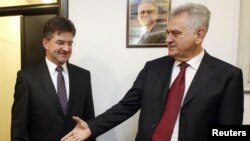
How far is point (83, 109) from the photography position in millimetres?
1777

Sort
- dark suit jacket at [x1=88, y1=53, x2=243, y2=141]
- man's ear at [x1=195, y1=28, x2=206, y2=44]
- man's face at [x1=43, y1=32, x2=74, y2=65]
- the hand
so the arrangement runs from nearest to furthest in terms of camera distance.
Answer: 1. dark suit jacket at [x1=88, y1=53, x2=243, y2=141]
2. man's ear at [x1=195, y1=28, x2=206, y2=44]
3. the hand
4. man's face at [x1=43, y1=32, x2=74, y2=65]

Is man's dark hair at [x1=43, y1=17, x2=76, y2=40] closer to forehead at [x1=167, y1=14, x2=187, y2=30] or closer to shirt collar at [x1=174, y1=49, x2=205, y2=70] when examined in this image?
forehead at [x1=167, y1=14, x2=187, y2=30]

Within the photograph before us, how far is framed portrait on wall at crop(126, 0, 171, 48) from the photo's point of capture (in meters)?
1.93

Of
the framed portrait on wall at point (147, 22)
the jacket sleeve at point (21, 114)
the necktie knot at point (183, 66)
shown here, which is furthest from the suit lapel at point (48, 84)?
the necktie knot at point (183, 66)

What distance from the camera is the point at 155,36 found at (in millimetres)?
1950

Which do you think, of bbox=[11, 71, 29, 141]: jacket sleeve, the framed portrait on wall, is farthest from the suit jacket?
bbox=[11, 71, 29, 141]: jacket sleeve

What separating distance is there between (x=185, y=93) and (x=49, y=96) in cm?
80

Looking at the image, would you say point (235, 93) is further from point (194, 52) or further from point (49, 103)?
point (49, 103)

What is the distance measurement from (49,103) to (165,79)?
70 centimetres

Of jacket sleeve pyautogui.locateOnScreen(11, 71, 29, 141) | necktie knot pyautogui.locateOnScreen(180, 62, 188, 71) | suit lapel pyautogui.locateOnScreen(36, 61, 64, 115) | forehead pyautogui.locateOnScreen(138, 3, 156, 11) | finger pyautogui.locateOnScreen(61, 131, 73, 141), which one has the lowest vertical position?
finger pyautogui.locateOnScreen(61, 131, 73, 141)

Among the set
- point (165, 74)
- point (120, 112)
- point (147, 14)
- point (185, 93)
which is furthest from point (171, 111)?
point (147, 14)

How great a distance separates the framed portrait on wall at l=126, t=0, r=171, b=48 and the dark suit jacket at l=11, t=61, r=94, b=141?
0.64m

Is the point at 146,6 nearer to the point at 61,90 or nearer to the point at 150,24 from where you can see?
the point at 150,24

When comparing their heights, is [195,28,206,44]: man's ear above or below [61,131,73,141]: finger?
above
